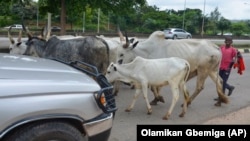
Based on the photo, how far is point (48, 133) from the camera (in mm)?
3375

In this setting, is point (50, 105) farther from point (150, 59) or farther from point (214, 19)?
point (214, 19)

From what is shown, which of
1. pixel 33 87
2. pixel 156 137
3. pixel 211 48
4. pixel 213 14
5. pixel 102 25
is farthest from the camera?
pixel 213 14

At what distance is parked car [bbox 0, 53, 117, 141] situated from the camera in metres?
3.17

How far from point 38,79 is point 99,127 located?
2.72ft

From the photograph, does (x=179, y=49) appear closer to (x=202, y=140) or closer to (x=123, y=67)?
(x=123, y=67)

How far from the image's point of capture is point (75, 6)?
1775 centimetres

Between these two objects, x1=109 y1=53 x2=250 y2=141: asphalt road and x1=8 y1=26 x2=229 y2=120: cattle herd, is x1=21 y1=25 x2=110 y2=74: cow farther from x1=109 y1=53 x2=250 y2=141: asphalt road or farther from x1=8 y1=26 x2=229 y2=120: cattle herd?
x1=109 y1=53 x2=250 y2=141: asphalt road

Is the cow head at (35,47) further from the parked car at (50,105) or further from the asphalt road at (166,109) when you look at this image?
the parked car at (50,105)

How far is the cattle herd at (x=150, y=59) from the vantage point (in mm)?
7344

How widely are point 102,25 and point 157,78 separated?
52067 millimetres

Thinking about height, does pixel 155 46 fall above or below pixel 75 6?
below

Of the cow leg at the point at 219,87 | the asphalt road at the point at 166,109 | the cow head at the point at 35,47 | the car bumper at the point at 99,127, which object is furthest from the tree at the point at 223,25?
the car bumper at the point at 99,127

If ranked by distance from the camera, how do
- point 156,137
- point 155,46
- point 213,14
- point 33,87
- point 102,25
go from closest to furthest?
point 33,87
point 156,137
point 155,46
point 102,25
point 213,14

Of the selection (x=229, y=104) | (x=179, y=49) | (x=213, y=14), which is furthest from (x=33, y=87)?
(x=213, y=14)
